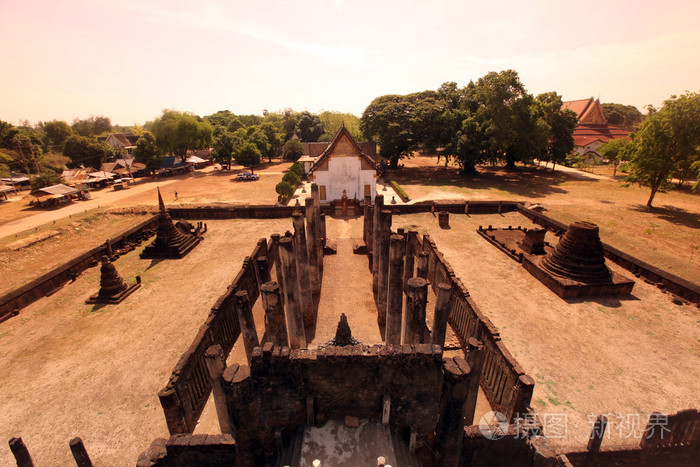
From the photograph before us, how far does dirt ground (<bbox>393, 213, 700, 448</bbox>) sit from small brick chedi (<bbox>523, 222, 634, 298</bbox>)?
56 cm

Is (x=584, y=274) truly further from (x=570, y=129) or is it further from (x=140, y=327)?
(x=570, y=129)

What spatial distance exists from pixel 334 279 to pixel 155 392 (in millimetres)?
9920

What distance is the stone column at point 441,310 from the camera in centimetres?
981

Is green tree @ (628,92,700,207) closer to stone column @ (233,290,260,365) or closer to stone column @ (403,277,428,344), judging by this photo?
stone column @ (403,277,428,344)

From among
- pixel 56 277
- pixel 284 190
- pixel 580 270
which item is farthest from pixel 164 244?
pixel 580 270

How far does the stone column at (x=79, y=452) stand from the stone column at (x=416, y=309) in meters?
8.89

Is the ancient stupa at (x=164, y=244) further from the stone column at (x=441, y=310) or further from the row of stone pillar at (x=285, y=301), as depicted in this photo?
the stone column at (x=441, y=310)

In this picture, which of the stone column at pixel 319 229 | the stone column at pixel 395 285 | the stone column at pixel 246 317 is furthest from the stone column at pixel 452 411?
the stone column at pixel 319 229

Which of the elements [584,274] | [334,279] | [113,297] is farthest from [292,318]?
[584,274]

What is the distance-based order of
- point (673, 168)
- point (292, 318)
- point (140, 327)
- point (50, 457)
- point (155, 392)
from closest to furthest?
point (50, 457)
point (155, 392)
point (292, 318)
point (140, 327)
point (673, 168)

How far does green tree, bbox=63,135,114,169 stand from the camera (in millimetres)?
51562

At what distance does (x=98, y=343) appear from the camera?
488 inches

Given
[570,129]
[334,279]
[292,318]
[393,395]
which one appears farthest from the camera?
[570,129]

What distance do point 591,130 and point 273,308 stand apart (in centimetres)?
7814
